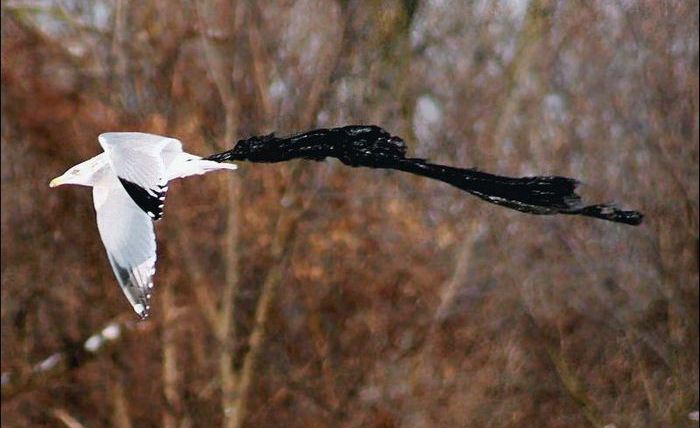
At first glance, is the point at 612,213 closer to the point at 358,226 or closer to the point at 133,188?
the point at 133,188

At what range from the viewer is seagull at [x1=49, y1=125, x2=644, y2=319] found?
3.65 meters

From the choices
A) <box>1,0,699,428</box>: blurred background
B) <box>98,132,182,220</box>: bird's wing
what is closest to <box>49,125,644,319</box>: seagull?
<box>98,132,182,220</box>: bird's wing

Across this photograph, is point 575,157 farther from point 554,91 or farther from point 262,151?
point 262,151

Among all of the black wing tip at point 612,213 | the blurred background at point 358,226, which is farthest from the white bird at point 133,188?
the blurred background at point 358,226

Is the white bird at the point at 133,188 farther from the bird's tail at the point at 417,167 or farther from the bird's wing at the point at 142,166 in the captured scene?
the bird's tail at the point at 417,167

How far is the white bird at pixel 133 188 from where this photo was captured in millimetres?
3848

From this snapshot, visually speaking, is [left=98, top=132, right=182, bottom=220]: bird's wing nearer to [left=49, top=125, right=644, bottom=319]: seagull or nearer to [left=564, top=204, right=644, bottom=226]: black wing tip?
[left=49, top=125, right=644, bottom=319]: seagull

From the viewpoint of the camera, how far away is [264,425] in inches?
422

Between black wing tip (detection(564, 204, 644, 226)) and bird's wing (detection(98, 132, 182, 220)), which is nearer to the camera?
black wing tip (detection(564, 204, 644, 226))

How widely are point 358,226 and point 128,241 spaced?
6.69 m

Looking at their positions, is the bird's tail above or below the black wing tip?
above

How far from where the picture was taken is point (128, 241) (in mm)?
4195

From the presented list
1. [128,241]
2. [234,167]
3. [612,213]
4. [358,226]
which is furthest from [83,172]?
[358,226]

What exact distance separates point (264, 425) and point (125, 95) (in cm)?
263
